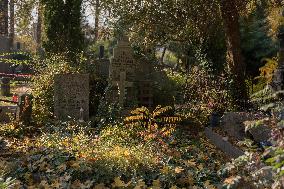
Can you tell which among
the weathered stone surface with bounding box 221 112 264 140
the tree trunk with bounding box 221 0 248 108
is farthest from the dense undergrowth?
the tree trunk with bounding box 221 0 248 108

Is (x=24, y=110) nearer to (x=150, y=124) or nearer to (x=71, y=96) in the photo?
(x=71, y=96)

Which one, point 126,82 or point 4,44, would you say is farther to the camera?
point 4,44

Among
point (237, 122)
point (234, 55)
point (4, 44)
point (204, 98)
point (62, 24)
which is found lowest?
point (237, 122)

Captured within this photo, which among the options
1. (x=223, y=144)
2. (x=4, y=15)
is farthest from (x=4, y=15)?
(x=223, y=144)

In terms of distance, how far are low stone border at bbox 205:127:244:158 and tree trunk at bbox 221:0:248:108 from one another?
2.01 metres

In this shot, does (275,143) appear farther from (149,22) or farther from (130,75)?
(149,22)

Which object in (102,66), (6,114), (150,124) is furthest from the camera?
(102,66)

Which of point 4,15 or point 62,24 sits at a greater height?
point 4,15

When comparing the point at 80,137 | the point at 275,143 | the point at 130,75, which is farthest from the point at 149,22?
the point at 275,143

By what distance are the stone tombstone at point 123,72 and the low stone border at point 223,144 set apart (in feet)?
8.59

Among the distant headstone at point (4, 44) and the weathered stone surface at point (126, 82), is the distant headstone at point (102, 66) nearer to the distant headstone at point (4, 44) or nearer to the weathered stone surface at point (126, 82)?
the weathered stone surface at point (126, 82)

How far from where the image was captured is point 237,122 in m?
9.86

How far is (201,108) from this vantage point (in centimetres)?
1167

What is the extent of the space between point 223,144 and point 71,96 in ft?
14.3
